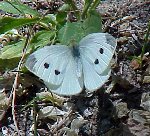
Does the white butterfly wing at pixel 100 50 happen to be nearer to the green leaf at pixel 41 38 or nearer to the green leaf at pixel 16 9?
the green leaf at pixel 41 38

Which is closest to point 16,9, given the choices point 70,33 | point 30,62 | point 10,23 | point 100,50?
point 10,23

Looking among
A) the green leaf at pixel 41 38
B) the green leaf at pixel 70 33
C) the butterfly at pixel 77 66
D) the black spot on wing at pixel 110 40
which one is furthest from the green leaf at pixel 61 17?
the black spot on wing at pixel 110 40

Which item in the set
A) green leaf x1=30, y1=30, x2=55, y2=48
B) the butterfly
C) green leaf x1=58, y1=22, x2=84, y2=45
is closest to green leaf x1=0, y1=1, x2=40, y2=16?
green leaf x1=30, y1=30, x2=55, y2=48

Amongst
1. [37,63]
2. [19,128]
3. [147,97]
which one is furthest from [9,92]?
[147,97]

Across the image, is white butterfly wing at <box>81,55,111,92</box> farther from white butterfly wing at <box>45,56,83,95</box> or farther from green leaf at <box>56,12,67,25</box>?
green leaf at <box>56,12,67,25</box>

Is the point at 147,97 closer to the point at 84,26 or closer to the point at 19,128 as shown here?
the point at 84,26

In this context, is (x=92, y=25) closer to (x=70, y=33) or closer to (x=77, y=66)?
(x=70, y=33)
